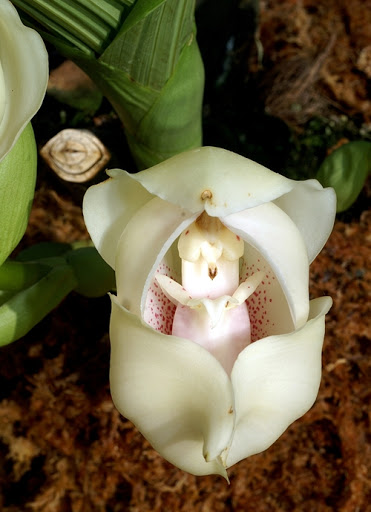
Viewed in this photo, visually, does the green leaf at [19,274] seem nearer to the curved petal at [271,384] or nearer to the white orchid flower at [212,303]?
the white orchid flower at [212,303]

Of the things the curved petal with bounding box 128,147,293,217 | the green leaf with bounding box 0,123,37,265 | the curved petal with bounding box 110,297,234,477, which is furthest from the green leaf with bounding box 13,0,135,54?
the curved petal with bounding box 110,297,234,477

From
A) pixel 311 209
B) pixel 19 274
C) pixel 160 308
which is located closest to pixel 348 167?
pixel 311 209

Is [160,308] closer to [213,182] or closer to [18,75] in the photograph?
[213,182]

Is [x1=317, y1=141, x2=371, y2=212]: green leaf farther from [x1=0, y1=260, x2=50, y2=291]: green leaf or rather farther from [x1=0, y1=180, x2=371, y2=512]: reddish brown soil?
[x1=0, y1=260, x2=50, y2=291]: green leaf

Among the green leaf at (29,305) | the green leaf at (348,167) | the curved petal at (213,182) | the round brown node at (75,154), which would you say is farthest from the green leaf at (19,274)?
the green leaf at (348,167)

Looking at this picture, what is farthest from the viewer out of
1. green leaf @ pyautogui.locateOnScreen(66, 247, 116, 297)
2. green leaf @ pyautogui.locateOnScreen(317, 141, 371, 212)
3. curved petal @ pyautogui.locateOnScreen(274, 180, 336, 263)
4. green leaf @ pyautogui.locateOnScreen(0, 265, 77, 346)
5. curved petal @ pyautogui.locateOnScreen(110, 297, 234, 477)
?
green leaf @ pyautogui.locateOnScreen(317, 141, 371, 212)

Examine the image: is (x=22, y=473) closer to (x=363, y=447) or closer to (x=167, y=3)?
(x=363, y=447)

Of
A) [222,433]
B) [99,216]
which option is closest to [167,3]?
[99,216]
